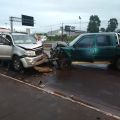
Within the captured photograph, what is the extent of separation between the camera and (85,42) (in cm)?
1400

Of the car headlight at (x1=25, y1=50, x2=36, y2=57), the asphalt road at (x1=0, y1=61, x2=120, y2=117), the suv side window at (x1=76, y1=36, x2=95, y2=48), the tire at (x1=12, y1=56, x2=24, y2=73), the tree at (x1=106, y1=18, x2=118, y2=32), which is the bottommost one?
the asphalt road at (x1=0, y1=61, x2=120, y2=117)

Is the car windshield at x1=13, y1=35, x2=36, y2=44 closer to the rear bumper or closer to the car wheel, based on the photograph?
the car wheel

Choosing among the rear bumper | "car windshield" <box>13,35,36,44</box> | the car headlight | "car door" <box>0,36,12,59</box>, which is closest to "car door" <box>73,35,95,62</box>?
the rear bumper

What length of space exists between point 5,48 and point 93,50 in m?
4.19

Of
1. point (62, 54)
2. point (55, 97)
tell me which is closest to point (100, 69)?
point (62, 54)

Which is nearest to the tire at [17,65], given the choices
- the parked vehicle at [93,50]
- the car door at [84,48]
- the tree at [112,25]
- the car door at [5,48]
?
the car door at [5,48]

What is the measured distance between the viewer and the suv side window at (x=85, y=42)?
45.6ft

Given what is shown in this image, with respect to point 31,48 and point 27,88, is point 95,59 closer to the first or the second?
point 31,48

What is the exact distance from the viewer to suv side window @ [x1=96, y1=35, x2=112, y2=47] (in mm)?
13695

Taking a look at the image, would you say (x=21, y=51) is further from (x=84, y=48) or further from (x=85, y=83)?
(x=85, y=83)

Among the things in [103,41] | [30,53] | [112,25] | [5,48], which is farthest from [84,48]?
[112,25]

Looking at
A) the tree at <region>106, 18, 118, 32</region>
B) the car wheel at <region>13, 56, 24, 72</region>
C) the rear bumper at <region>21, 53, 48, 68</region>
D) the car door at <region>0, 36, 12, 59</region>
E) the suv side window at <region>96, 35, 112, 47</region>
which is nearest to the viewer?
the rear bumper at <region>21, 53, 48, 68</region>

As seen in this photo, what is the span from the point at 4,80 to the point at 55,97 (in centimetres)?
367

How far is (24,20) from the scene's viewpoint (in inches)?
2156
